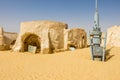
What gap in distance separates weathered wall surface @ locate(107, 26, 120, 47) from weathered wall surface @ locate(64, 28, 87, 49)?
3.57 meters

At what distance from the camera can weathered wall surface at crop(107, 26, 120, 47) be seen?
17312 millimetres

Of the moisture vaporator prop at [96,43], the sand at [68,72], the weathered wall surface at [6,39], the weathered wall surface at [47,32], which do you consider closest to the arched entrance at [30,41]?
the weathered wall surface at [47,32]

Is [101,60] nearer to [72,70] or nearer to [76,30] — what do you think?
[72,70]

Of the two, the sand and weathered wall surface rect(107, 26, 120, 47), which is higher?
weathered wall surface rect(107, 26, 120, 47)

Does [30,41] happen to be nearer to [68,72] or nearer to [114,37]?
[114,37]

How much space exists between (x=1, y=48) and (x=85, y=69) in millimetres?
16350

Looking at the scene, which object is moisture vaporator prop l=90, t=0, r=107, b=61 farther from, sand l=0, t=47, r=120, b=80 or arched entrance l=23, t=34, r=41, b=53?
arched entrance l=23, t=34, r=41, b=53

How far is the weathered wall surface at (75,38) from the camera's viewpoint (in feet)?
65.7

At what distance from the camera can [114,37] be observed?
17.7 metres

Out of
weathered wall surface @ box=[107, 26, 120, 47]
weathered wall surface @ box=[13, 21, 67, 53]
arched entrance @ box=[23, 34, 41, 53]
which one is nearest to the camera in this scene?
weathered wall surface @ box=[107, 26, 120, 47]

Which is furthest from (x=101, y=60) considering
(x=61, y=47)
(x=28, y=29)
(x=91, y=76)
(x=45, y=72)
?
(x=28, y=29)

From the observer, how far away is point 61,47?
20281 millimetres

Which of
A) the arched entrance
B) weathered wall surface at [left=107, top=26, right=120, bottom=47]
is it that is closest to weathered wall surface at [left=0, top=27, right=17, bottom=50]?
the arched entrance

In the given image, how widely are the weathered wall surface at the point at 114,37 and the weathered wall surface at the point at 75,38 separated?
3.57 metres
